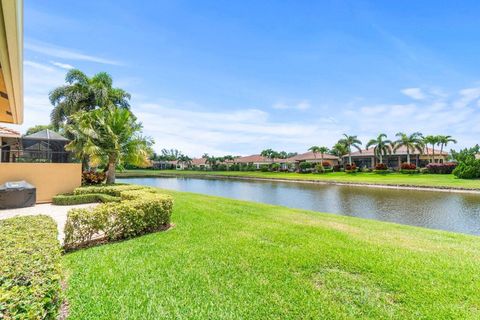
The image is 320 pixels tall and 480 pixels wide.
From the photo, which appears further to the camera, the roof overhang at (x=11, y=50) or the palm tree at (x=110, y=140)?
the palm tree at (x=110, y=140)

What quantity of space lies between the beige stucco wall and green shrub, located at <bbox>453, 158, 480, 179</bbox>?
1709 inches

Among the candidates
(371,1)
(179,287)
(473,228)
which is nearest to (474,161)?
(473,228)

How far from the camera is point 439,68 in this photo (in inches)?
681

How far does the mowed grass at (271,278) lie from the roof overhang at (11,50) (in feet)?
11.4

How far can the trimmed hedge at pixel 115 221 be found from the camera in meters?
5.52

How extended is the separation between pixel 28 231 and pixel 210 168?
77312 mm

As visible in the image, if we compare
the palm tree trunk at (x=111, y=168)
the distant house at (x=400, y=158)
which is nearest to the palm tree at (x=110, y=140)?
the palm tree trunk at (x=111, y=168)

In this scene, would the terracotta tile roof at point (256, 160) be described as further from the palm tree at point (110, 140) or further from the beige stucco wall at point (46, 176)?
the beige stucco wall at point (46, 176)

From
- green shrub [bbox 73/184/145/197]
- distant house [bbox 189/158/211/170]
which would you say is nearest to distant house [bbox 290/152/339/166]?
distant house [bbox 189/158/211/170]

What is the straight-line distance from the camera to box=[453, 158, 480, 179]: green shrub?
3438 cm

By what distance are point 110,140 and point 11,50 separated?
11.9 m

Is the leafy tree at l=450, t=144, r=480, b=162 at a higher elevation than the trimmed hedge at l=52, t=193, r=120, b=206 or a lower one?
higher

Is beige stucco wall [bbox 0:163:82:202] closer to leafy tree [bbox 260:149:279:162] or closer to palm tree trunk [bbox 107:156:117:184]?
palm tree trunk [bbox 107:156:117:184]

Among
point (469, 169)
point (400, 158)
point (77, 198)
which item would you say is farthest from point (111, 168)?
point (400, 158)
